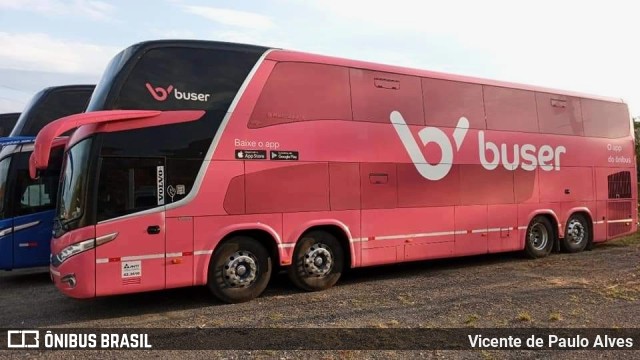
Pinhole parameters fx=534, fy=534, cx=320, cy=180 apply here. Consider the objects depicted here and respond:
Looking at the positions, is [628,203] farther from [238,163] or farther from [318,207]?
[238,163]

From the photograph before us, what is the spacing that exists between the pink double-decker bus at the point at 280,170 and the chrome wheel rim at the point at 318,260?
23mm

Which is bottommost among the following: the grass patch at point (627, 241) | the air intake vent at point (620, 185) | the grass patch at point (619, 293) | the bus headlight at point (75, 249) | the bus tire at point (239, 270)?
the grass patch at point (619, 293)

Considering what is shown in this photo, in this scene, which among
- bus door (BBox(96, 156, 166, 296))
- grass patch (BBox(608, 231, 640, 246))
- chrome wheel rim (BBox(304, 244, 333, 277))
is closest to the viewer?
bus door (BBox(96, 156, 166, 296))

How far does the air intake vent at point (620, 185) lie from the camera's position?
13.4 meters

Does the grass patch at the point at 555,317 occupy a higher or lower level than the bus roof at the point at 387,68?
lower

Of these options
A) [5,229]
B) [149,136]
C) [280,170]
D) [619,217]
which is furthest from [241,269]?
[619,217]

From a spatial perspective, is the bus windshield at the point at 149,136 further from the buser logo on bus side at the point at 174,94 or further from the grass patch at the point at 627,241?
the grass patch at the point at 627,241

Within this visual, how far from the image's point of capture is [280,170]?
327 inches

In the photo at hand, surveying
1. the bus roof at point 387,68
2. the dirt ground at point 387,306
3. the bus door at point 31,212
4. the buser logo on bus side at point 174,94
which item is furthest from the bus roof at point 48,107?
the bus roof at point 387,68

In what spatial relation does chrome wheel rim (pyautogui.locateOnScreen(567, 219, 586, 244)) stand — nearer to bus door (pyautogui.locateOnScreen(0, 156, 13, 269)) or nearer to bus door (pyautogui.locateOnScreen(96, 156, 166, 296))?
bus door (pyautogui.locateOnScreen(96, 156, 166, 296))

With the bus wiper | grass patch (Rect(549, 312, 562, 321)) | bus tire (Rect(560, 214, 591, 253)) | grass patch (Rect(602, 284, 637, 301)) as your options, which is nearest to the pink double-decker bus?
the bus wiper

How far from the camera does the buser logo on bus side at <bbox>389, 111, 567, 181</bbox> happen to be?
9.77 meters

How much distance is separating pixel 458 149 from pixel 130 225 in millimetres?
6325

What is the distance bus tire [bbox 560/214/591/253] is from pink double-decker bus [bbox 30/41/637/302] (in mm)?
921
